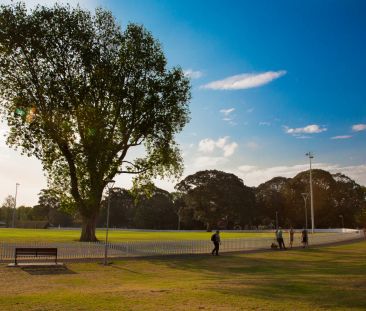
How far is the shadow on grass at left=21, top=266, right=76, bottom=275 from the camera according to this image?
60.0ft

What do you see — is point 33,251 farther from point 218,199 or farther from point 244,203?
point 244,203

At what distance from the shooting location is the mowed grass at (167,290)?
10.3 metres

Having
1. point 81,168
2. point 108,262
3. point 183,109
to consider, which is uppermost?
point 183,109

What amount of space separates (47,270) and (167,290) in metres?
8.85

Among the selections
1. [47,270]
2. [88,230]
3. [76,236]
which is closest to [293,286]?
[47,270]

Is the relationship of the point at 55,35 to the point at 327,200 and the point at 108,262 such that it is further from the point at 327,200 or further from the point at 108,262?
the point at 327,200

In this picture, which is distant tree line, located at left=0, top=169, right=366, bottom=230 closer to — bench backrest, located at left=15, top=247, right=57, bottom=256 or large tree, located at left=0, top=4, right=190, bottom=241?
large tree, located at left=0, top=4, right=190, bottom=241

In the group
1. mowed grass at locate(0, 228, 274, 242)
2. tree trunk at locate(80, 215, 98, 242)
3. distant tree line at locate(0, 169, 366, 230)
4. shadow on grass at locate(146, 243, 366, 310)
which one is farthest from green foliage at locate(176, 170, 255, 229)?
shadow on grass at locate(146, 243, 366, 310)

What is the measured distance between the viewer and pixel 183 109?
34.7 meters

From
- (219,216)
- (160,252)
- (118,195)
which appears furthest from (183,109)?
(118,195)

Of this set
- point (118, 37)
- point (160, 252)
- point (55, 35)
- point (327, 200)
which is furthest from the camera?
point (327, 200)

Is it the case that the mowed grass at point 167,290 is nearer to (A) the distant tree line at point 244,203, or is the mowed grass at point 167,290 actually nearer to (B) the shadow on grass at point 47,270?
(B) the shadow on grass at point 47,270

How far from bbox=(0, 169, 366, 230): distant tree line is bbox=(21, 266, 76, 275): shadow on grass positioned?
75001mm

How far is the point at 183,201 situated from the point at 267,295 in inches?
3752
